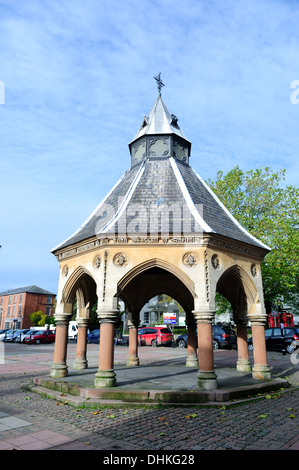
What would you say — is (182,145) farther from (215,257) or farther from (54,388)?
(54,388)

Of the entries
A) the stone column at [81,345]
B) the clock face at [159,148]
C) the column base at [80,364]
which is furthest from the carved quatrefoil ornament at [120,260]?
the column base at [80,364]

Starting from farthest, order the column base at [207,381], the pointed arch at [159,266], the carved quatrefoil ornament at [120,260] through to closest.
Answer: the carved quatrefoil ornament at [120,260], the pointed arch at [159,266], the column base at [207,381]

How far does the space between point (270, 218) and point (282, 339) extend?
28.1ft

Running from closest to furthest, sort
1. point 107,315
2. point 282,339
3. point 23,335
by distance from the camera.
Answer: point 107,315, point 282,339, point 23,335

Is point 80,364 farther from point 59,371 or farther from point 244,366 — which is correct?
point 244,366

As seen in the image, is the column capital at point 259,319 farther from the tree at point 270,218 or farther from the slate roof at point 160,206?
the tree at point 270,218

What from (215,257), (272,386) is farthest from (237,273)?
(272,386)

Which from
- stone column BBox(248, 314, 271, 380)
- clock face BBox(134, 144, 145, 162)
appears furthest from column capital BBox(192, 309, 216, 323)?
clock face BBox(134, 144, 145, 162)

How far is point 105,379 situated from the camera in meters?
8.69

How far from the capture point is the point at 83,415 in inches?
279

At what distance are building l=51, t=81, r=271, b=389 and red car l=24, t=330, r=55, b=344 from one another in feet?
83.3

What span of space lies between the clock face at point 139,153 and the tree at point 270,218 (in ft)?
42.4

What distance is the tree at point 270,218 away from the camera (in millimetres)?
23203

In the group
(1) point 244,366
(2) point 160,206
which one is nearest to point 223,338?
(1) point 244,366
